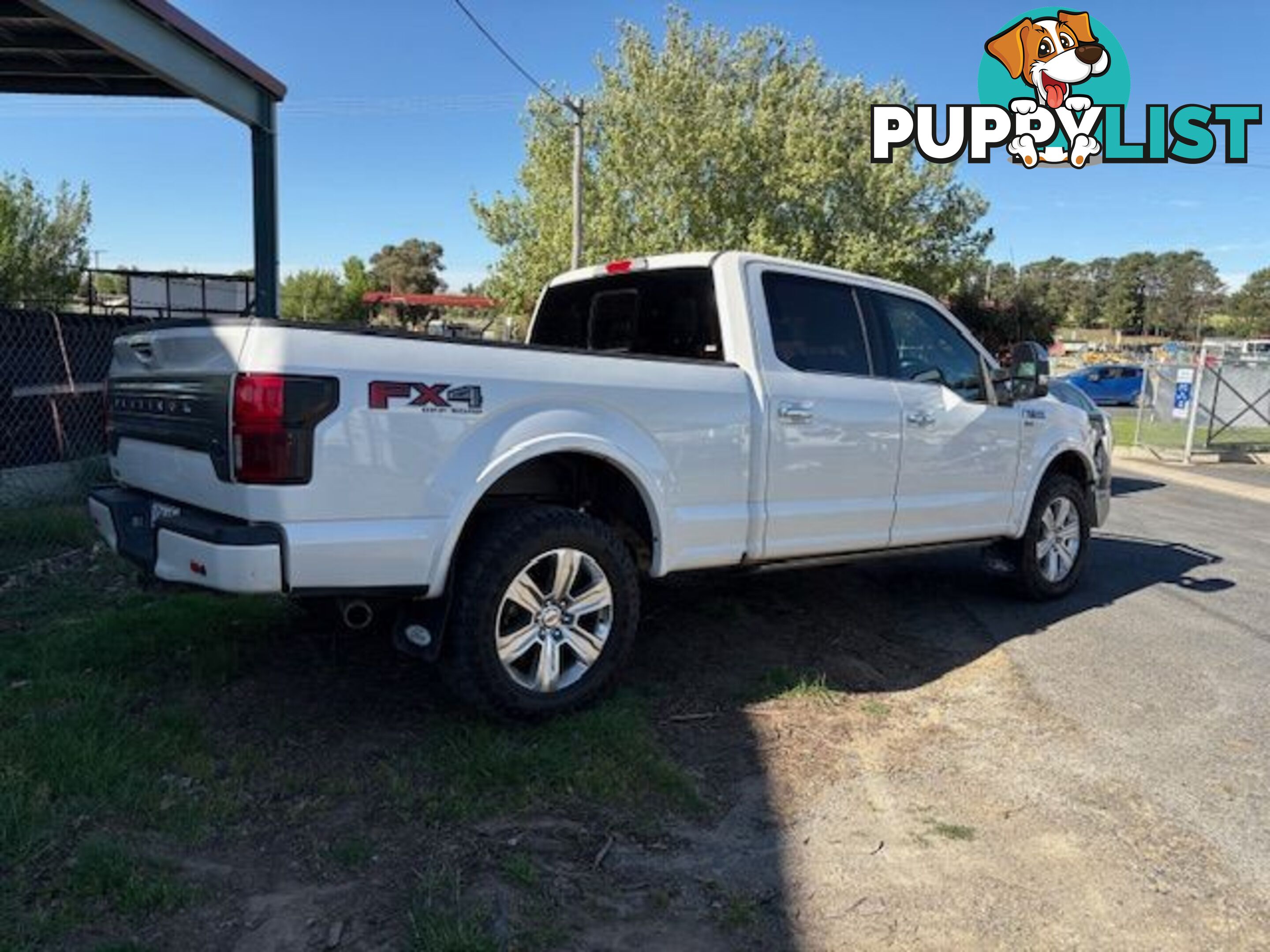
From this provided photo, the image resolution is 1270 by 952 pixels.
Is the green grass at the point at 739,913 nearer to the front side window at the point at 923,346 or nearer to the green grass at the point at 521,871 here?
the green grass at the point at 521,871

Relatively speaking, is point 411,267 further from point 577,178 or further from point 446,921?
point 446,921

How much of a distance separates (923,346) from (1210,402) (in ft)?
58.2

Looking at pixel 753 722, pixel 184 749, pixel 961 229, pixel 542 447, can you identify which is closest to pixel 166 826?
pixel 184 749

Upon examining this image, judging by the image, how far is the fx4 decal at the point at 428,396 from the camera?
348cm

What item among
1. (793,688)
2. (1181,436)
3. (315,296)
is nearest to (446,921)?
(793,688)

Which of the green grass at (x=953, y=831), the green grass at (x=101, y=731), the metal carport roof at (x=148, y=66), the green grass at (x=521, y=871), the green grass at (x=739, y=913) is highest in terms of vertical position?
the metal carport roof at (x=148, y=66)

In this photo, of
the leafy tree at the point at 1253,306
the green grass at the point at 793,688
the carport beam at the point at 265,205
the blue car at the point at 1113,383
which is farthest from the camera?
the leafy tree at the point at 1253,306

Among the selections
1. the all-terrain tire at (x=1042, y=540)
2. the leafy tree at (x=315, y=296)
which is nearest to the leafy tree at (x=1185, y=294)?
the leafy tree at (x=315, y=296)

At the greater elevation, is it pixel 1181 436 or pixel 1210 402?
pixel 1210 402

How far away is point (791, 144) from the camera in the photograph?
80.6 feet

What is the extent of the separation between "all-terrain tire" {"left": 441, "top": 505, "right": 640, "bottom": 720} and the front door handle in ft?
3.52

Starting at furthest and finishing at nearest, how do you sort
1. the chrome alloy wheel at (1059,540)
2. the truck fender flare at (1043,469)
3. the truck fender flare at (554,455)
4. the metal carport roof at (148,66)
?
the metal carport roof at (148,66) → the chrome alloy wheel at (1059,540) → the truck fender flare at (1043,469) → the truck fender flare at (554,455)

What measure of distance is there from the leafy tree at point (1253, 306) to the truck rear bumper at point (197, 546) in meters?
102

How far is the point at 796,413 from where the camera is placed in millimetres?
4809
